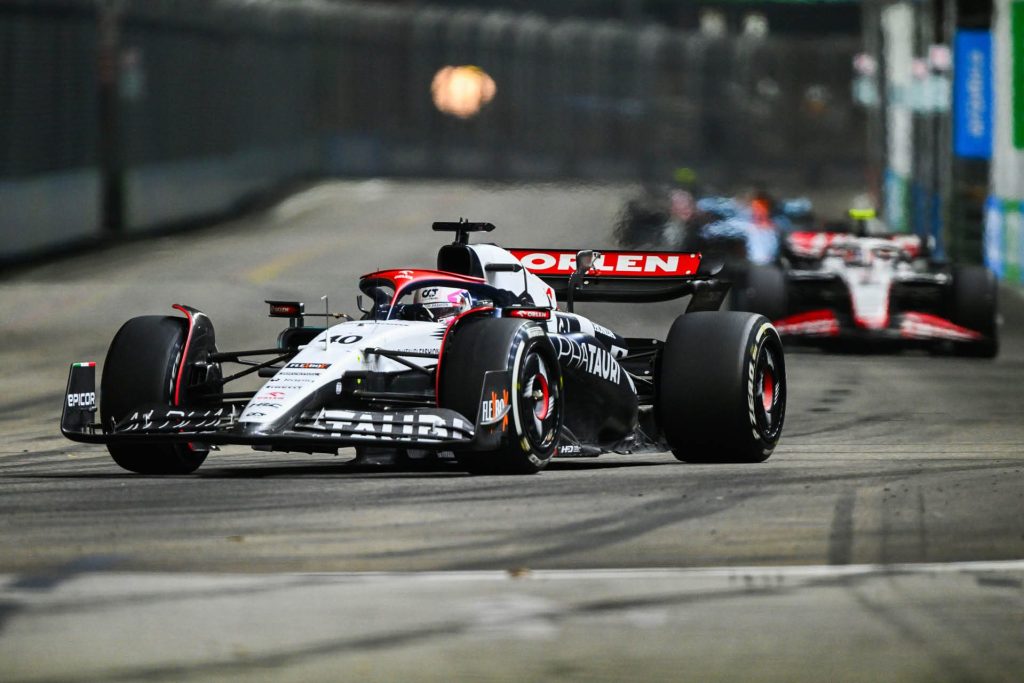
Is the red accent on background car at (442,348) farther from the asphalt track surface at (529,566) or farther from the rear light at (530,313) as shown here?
the asphalt track surface at (529,566)

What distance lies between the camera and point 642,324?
2436cm

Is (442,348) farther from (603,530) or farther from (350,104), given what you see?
(350,104)

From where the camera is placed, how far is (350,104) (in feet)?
200

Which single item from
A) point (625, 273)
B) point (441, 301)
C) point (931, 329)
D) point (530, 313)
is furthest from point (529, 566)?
point (931, 329)

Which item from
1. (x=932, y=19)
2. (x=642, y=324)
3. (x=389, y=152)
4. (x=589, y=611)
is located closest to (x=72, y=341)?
(x=642, y=324)

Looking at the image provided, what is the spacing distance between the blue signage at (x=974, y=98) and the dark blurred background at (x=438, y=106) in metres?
0.85

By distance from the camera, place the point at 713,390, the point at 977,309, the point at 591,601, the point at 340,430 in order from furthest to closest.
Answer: the point at 977,309
the point at 713,390
the point at 340,430
the point at 591,601

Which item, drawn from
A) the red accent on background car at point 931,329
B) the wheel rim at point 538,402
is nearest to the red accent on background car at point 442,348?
the wheel rim at point 538,402

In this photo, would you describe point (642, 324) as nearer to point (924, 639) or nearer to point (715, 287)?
point (715, 287)

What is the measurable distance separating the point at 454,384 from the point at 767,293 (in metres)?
11.2

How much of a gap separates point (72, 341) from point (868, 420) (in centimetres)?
1045

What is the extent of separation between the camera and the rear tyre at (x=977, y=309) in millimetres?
20219

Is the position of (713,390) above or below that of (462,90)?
below

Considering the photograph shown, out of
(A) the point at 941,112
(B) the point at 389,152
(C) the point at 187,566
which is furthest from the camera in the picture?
(B) the point at 389,152
